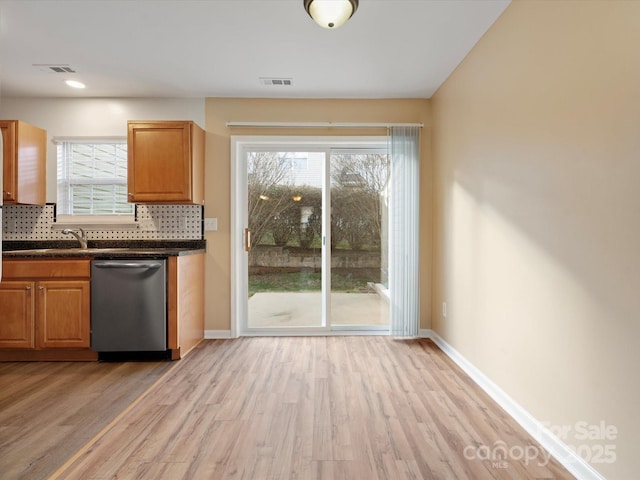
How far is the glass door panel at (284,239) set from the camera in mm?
3748

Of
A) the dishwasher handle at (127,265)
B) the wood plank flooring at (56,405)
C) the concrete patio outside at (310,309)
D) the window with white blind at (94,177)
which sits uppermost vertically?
the window with white blind at (94,177)

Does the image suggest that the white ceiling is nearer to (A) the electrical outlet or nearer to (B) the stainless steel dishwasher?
(A) the electrical outlet

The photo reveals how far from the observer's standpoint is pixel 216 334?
3641 millimetres

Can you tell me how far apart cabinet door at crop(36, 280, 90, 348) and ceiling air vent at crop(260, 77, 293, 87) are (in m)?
2.35

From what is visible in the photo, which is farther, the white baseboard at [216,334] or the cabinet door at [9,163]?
the white baseboard at [216,334]

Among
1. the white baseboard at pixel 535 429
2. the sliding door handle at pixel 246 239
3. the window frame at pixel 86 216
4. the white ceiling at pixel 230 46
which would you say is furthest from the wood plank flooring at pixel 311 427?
the white ceiling at pixel 230 46

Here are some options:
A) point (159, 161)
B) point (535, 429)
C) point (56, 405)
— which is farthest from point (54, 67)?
point (535, 429)

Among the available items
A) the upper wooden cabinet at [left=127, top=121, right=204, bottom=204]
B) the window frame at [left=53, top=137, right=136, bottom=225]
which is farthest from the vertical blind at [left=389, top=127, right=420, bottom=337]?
the window frame at [left=53, top=137, right=136, bottom=225]

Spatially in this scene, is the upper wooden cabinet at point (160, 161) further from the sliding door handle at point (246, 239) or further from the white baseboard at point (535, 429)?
the white baseboard at point (535, 429)

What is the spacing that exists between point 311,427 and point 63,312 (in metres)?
2.37

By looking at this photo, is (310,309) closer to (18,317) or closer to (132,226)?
(132,226)

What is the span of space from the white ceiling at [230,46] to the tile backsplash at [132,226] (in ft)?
3.84

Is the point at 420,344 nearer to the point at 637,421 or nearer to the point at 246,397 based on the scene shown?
the point at 246,397

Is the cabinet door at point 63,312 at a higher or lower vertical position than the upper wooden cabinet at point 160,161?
lower
